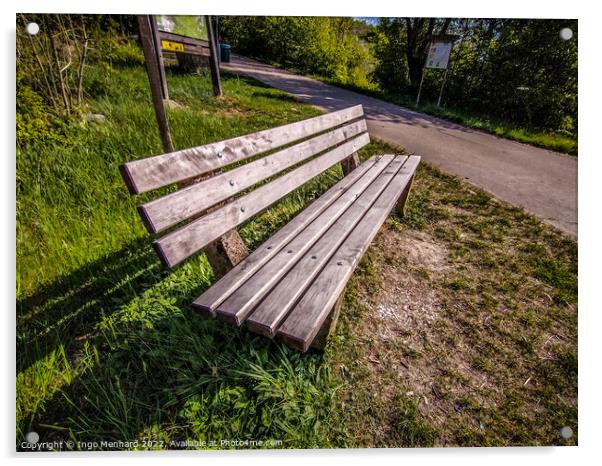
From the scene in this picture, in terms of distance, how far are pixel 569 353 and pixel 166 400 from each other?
1.90m

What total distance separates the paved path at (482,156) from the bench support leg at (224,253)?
2461 mm

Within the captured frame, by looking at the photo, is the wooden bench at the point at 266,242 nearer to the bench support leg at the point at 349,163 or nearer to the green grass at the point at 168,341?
the green grass at the point at 168,341

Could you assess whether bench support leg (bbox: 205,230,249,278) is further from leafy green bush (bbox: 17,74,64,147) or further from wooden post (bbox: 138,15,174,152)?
leafy green bush (bbox: 17,74,64,147)

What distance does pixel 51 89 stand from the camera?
8.43 feet

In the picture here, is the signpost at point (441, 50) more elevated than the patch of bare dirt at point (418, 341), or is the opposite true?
the signpost at point (441, 50)

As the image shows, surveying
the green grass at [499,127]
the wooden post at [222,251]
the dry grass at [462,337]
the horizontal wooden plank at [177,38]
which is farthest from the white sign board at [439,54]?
the horizontal wooden plank at [177,38]

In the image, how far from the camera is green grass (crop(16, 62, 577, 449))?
1.14 metres

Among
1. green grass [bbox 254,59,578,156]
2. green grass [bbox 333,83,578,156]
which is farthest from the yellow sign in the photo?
green grass [bbox 333,83,578,156]

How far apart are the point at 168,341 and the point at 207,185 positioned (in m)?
0.76

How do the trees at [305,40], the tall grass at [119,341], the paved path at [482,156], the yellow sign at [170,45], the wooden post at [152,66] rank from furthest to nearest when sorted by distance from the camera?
the yellow sign at [170,45]
the paved path at [482,156]
the trees at [305,40]
the wooden post at [152,66]
the tall grass at [119,341]

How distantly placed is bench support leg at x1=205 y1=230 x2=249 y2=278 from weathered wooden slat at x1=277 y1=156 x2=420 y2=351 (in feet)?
1.19

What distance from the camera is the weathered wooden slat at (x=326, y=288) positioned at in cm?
92

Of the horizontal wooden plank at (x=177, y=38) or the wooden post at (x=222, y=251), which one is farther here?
the horizontal wooden plank at (x=177, y=38)

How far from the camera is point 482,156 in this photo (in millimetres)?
3984
